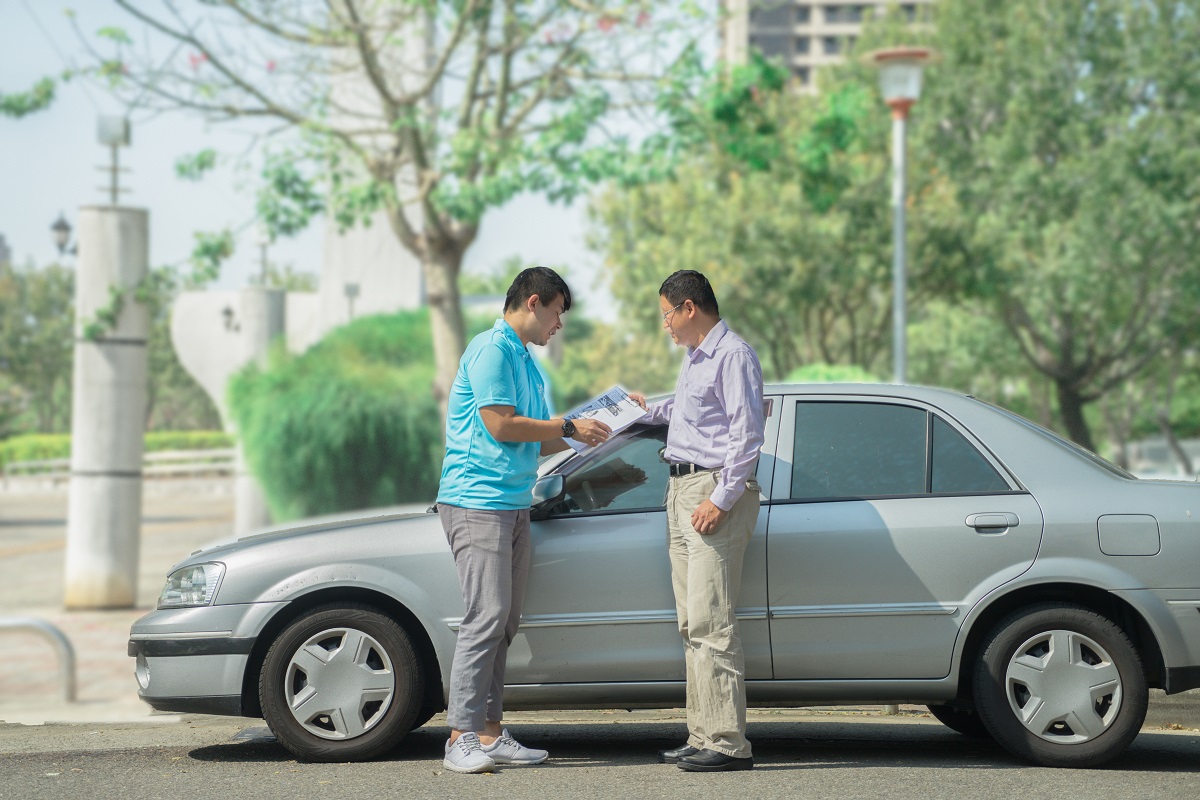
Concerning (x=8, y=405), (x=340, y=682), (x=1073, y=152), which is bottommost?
(x=340, y=682)

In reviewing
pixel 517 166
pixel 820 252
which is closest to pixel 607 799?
pixel 517 166

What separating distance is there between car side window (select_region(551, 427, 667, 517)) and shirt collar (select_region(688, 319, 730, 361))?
0.38 meters

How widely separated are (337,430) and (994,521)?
1229cm

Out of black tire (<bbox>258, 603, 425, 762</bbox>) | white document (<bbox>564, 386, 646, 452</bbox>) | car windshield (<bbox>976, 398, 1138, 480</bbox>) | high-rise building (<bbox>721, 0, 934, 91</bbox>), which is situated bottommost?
black tire (<bbox>258, 603, 425, 762</bbox>)

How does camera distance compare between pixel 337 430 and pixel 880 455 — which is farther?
pixel 337 430

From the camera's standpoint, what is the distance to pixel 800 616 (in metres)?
5.66

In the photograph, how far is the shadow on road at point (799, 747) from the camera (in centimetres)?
588

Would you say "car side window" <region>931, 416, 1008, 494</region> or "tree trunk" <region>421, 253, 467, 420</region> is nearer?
"car side window" <region>931, 416, 1008, 494</region>

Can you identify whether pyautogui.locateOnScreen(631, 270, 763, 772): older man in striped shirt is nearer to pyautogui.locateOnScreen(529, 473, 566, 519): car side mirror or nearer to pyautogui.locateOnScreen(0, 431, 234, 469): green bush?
pyautogui.locateOnScreen(529, 473, 566, 519): car side mirror

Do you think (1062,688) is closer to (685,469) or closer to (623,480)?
(685,469)

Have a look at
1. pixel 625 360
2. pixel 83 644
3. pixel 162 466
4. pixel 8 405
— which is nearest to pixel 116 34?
pixel 83 644

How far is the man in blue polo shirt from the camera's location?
5.50 m

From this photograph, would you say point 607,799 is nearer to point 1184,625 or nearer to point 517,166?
point 1184,625

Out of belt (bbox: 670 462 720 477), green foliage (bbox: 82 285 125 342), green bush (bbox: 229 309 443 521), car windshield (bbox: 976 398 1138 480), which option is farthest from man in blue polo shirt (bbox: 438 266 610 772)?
green bush (bbox: 229 309 443 521)
